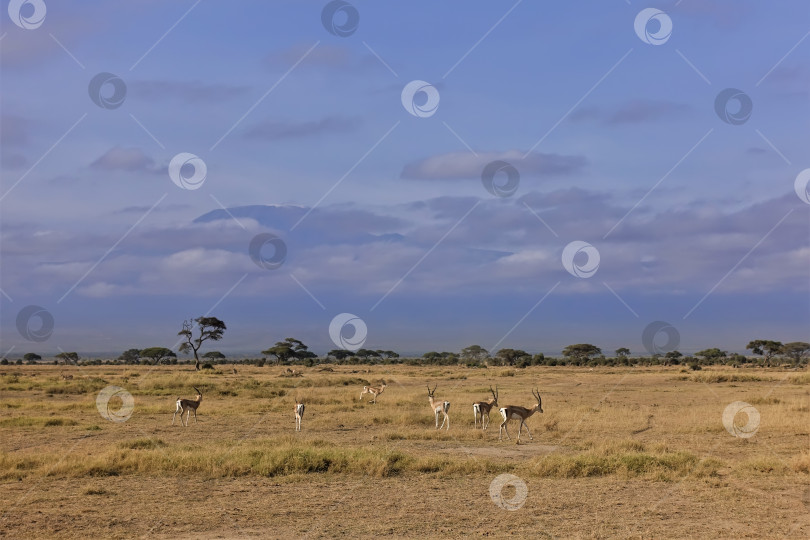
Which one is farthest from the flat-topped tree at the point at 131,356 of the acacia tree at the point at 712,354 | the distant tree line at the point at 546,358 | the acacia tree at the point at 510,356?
the acacia tree at the point at 712,354

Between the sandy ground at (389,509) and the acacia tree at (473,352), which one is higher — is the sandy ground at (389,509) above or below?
below

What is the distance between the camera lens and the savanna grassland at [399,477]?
11078mm

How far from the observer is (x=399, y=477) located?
15.1m

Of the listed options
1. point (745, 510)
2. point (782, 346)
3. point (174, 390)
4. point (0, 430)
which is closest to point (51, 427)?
point (0, 430)

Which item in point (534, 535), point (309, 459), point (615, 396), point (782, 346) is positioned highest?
point (782, 346)

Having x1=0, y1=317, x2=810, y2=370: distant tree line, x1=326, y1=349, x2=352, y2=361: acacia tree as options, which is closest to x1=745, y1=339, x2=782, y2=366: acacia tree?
x1=0, y1=317, x2=810, y2=370: distant tree line

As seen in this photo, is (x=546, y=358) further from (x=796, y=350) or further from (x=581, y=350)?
(x=796, y=350)

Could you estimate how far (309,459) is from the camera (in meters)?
15.8

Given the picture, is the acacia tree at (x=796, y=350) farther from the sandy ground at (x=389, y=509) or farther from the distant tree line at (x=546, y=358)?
the sandy ground at (x=389, y=509)

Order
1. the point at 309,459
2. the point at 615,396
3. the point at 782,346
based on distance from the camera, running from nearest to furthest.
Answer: the point at 309,459 → the point at 615,396 → the point at 782,346

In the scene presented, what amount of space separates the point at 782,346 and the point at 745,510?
3973 inches

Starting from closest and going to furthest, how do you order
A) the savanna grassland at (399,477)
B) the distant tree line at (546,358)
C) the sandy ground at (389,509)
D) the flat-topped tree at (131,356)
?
1. the sandy ground at (389,509)
2. the savanna grassland at (399,477)
3. the distant tree line at (546,358)
4. the flat-topped tree at (131,356)

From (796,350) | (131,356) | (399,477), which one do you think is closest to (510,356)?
(796,350)

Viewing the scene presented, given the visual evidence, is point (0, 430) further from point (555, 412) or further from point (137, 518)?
point (555, 412)
